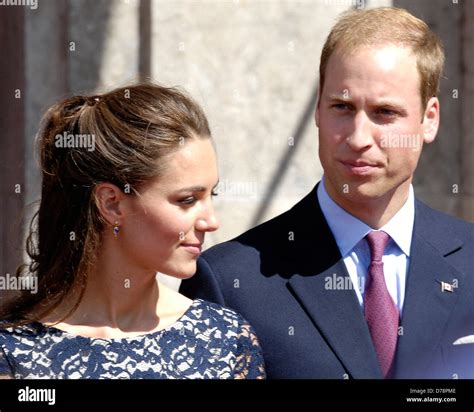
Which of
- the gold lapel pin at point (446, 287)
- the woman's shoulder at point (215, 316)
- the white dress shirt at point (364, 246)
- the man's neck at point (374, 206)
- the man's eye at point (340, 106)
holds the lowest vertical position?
the woman's shoulder at point (215, 316)

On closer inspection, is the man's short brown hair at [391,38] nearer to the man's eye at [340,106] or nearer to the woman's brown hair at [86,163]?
the man's eye at [340,106]

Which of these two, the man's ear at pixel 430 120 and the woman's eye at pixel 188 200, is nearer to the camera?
the woman's eye at pixel 188 200

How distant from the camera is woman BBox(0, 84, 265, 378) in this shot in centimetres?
408

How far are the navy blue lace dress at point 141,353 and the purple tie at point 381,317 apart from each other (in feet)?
1.24

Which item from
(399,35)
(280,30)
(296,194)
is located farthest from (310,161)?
(399,35)

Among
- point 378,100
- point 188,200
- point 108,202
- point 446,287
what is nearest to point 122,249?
point 108,202

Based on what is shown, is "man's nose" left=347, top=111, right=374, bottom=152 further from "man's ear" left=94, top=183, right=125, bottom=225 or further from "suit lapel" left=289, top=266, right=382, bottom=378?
"man's ear" left=94, top=183, right=125, bottom=225

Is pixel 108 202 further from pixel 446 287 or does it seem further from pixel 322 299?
pixel 446 287

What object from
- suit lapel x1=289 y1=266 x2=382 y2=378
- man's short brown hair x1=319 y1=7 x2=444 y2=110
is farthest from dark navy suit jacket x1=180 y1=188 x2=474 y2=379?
man's short brown hair x1=319 y1=7 x2=444 y2=110

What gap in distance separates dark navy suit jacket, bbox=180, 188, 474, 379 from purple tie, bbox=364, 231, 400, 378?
28mm

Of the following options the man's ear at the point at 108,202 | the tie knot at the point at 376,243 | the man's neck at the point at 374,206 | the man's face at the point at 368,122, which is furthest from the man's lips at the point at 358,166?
the man's ear at the point at 108,202

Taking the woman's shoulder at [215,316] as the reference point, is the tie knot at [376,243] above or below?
above

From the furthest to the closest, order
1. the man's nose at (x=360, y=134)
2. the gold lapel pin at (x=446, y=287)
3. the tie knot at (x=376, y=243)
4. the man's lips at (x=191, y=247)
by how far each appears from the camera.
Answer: the gold lapel pin at (x=446, y=287) < the tie knot at (x=376, y=243) < the man's nose at (x=360, y=134) < the man's lips at (x=191, y=247)

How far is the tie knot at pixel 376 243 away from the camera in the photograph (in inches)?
171
